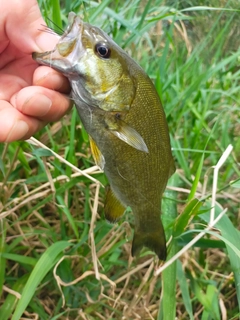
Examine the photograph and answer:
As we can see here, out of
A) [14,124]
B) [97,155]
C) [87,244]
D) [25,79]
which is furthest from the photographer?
[87,244]

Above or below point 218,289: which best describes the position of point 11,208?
above

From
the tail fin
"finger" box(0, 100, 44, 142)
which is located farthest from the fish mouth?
the tail fin

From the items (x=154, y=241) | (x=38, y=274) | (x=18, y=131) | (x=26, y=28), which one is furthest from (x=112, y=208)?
(x=26, y=28)

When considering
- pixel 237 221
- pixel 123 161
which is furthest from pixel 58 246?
pixel 237 221

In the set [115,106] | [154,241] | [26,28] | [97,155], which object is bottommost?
[154,241]

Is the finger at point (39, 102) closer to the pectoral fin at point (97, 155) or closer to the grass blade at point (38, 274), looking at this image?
the pectoral fin at point (97, 155)

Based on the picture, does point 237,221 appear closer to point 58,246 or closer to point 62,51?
point 58,246

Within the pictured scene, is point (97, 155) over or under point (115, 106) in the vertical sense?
under

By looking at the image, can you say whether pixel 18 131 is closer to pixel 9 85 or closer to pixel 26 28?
pixel 9 85
